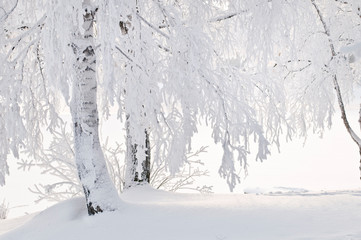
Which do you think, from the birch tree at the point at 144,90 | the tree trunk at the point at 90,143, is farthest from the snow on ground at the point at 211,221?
the birch tree at the point at 144,90

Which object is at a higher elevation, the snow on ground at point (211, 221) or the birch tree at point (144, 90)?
the birch tree at point (144, 90)

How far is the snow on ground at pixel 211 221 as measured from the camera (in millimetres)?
5008

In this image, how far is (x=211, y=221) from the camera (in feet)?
17.9

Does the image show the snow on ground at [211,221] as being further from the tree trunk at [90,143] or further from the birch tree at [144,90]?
the birch tree at [144,90]

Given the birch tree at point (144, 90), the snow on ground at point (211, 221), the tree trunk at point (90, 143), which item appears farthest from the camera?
the tree trunk at point (90, 143)

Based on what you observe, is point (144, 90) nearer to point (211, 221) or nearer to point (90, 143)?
point (90, 143)

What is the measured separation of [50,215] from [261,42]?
379cm

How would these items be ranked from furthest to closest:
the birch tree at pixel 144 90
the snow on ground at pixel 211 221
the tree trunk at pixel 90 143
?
the tree trunk at pixel 90 143 → the birch tree at pixel 144 90 → the snow on ground at pixel 211 221

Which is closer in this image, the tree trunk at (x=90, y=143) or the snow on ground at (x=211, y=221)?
the snow on ground at (x=211, y=221)

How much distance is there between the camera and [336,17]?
30.4 ft

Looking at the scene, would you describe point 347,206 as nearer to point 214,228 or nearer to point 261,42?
point 214,228

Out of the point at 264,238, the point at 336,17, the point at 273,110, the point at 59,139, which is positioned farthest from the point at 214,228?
the point at 336,17

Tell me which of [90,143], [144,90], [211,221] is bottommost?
[211,221]

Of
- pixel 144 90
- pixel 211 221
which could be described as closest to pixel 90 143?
pixel 144 90
